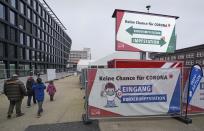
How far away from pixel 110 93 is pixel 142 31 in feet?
11.2

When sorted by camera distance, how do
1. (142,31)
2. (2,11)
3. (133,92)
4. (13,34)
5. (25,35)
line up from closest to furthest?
(133,92) → (142,31) → (2,11) → (13,34) → (25,35)

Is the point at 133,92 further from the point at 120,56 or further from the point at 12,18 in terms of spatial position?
the point at 12,18

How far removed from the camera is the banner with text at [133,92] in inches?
295

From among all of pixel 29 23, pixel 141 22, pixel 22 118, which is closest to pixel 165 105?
pixel 141 22

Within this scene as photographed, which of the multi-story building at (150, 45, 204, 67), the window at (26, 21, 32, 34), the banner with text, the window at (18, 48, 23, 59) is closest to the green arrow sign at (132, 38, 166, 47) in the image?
the banner with text

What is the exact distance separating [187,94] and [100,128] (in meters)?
3.29

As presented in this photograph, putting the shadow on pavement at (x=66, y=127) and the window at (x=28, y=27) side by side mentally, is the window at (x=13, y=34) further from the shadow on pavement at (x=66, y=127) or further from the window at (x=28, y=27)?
the shadow on pavement at (x=66, y=127)

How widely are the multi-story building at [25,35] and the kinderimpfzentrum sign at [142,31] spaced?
14.9 metres

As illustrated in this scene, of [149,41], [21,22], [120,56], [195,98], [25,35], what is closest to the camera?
[195,98]

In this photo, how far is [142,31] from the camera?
9.51 metres

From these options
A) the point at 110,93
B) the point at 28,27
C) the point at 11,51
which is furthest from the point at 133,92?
the point at 28,27

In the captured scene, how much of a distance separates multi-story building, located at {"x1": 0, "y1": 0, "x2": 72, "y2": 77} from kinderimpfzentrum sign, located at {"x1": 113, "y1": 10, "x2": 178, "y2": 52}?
14.9 metres

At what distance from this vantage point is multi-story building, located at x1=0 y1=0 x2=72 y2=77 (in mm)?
31259

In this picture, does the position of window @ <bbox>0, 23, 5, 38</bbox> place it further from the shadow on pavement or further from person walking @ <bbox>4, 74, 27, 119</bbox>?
the shadow on pavement
